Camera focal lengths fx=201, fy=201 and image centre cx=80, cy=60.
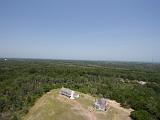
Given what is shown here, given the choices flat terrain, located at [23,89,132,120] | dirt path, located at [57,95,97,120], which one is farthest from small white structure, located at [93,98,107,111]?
dirt path, located at [57,95,97,120]

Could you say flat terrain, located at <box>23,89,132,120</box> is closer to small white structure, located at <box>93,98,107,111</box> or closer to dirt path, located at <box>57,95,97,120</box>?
dirt path, located at <box>57,95,97,120</box>

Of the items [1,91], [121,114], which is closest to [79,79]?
[1,91]

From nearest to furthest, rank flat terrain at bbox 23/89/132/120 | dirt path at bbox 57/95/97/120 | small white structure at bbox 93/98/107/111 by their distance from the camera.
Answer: flat terrain at bbox 23/89/132/120, dirt path at bbox 57/95/97/120, small white structure at bbox 93/98/107/111

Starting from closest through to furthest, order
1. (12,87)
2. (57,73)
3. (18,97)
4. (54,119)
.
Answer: (54,119)
(18,97)
(12,87)
(57,73)

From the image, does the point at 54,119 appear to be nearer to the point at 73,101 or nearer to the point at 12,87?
the point at 73,101

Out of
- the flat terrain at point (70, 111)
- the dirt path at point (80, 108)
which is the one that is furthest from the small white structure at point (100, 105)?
the dirt path at point (80, 108)

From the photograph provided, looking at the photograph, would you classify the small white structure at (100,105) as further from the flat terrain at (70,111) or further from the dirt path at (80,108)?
the dirt path at (80,108)

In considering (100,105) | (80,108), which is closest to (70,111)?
(80,108)

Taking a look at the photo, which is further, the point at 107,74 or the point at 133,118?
the point at 107,74

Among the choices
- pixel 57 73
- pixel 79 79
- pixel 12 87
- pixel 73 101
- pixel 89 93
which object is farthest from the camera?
pixel 57 73
